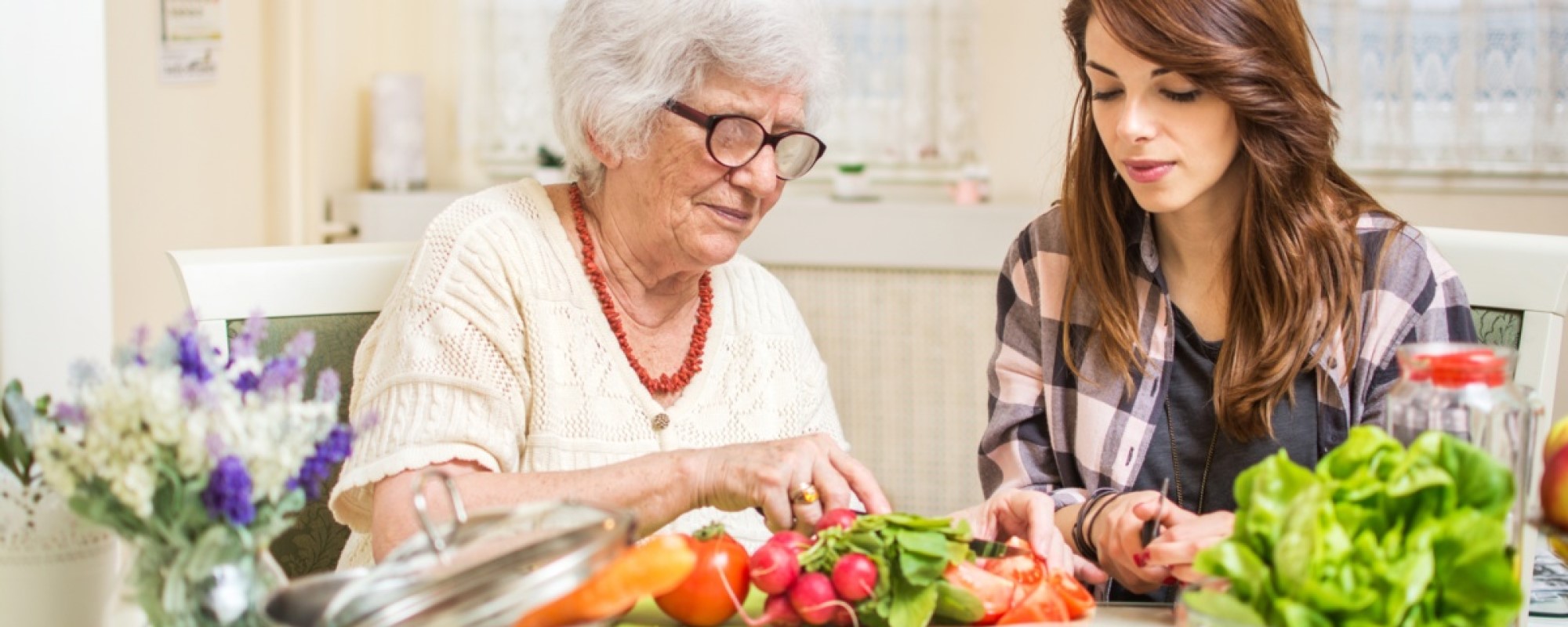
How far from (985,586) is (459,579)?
1.42 ft

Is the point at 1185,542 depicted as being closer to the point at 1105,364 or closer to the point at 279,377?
the point at 1105,364

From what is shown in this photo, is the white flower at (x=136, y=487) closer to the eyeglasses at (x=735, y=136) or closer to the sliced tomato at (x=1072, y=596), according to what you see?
the sliced tomato at (x=1072, y=596)

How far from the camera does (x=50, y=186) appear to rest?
5.86 feet

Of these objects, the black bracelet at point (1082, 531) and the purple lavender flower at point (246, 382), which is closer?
the purple lavender flower at point (246, 382)

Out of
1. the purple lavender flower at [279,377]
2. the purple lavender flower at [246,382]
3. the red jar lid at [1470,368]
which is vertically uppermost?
the red jar lid at [1470,368]

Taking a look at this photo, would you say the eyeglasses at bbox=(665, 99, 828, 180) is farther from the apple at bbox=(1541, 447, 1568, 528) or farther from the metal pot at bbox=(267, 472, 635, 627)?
the apple at bbox=(1541, 447, 1568, 528)

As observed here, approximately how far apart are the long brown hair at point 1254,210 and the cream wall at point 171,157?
201 cm

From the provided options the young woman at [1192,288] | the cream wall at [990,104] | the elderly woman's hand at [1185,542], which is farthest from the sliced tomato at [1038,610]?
the cream wall at [990,104]

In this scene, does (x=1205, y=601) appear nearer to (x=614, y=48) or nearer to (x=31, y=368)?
(x=614, y=48)

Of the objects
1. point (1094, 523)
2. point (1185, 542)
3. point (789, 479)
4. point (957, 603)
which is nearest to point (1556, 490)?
point (1185, 542)

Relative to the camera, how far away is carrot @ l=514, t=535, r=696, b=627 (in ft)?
3.30

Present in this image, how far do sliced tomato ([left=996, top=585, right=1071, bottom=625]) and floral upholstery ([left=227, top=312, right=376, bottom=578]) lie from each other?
896 millimetres

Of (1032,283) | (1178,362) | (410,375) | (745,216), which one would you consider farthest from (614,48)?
(1178,362)

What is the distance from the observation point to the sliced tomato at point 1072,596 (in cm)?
113
